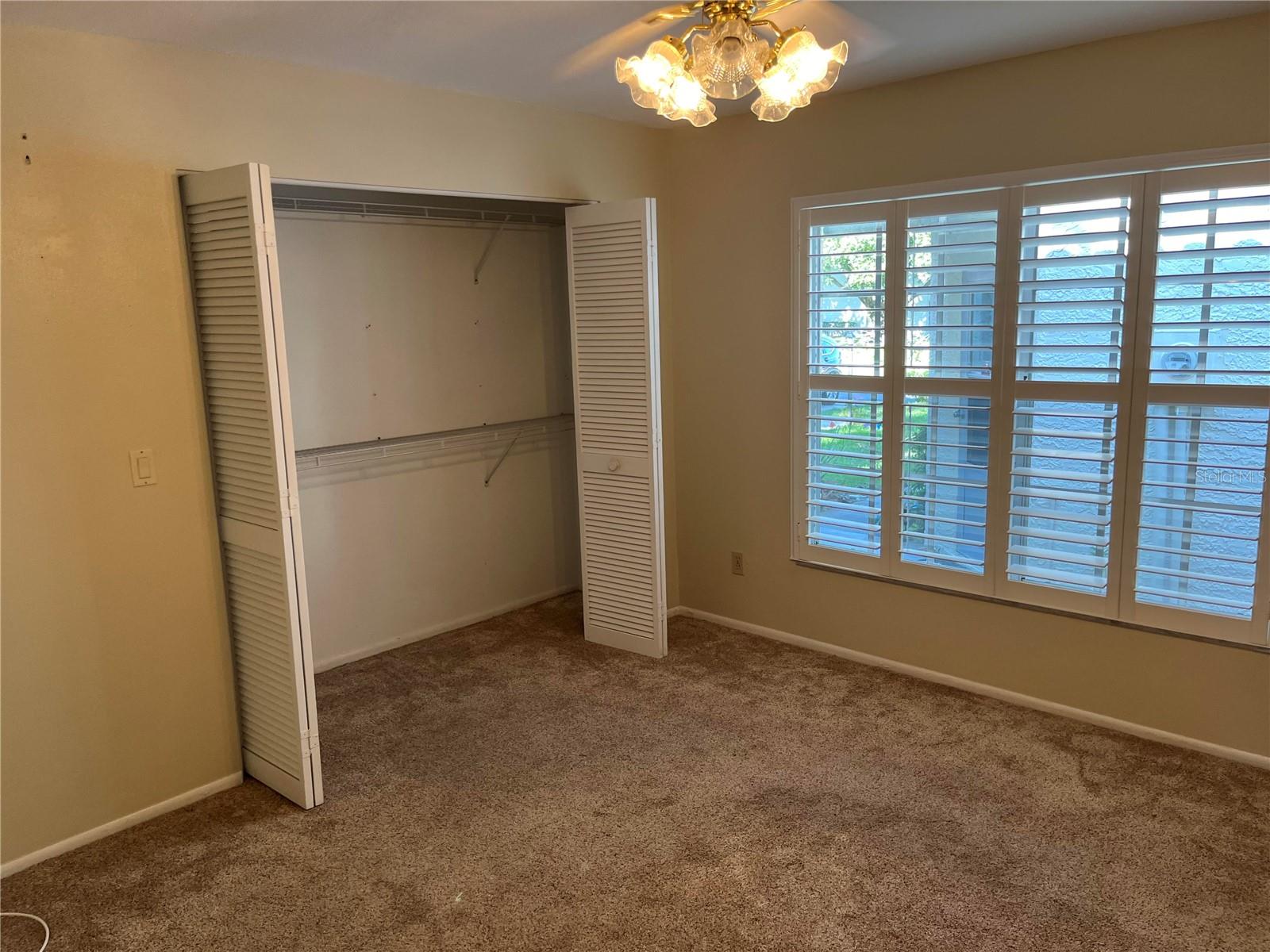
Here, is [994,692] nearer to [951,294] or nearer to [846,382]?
[846,382]

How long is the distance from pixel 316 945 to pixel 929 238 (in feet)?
9.93

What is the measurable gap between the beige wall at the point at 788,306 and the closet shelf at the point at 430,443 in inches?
30.3

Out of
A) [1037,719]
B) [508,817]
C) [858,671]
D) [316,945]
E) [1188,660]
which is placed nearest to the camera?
[316,945]

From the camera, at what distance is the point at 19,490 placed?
8.20 ft

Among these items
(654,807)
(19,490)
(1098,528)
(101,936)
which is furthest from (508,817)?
(1098,528)

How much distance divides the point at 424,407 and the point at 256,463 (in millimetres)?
1569

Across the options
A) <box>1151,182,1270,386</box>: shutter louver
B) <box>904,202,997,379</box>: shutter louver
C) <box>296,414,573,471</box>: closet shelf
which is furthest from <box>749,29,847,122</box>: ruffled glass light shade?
<box>296,414,573,471</box>: closet shelf

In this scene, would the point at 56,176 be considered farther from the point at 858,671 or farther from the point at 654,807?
the point at 858,671

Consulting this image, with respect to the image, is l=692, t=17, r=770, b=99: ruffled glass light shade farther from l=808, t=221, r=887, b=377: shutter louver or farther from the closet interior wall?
the closet interior wall

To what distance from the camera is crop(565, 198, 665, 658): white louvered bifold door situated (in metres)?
3.72

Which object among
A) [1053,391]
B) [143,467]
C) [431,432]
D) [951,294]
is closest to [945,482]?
[1053,391]

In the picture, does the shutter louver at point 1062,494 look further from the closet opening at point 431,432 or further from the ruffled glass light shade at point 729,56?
the ruffled glass light shade at point 729,56

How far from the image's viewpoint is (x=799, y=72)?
2162mm

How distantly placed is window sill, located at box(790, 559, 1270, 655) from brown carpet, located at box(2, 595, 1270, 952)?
393 millimetres
